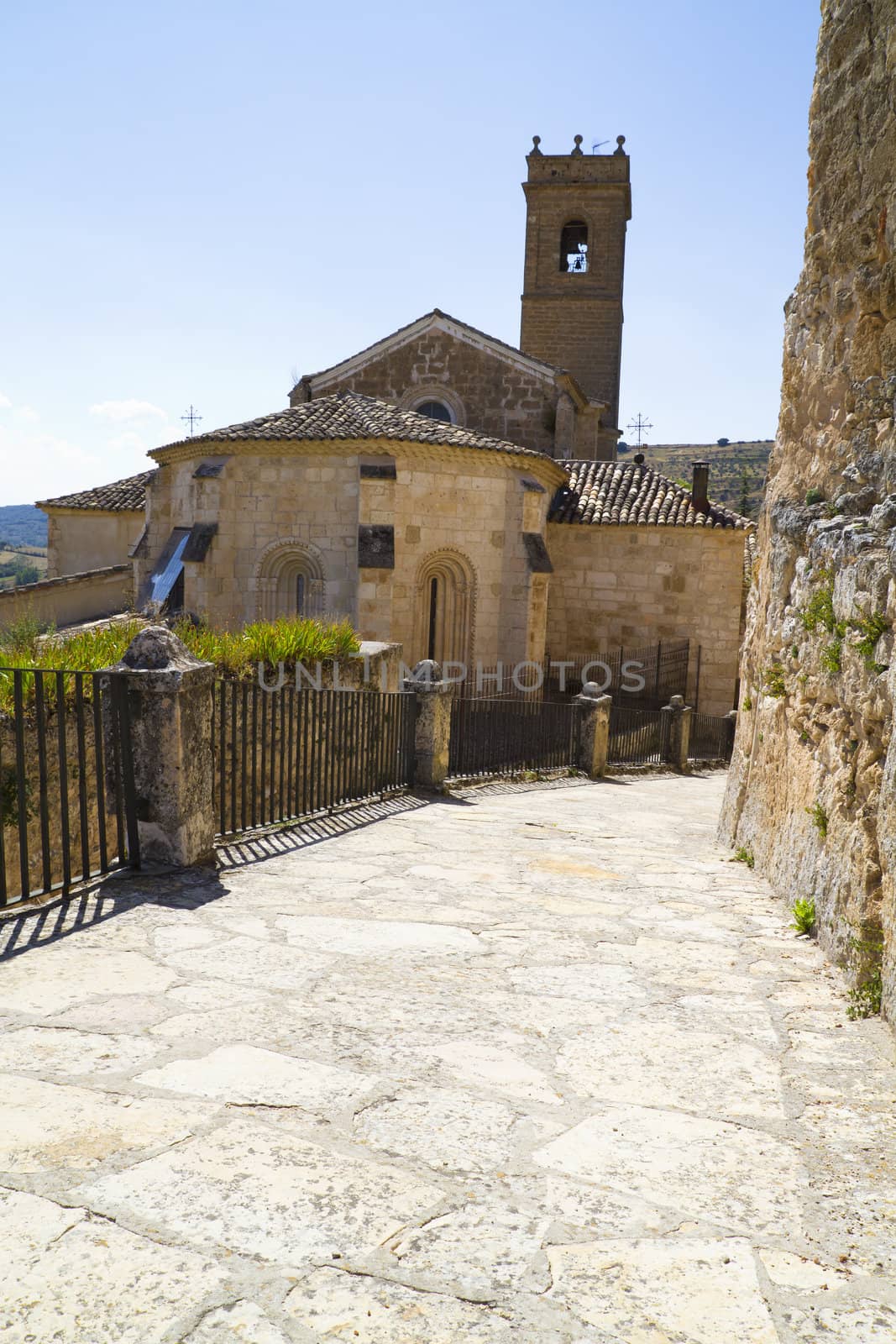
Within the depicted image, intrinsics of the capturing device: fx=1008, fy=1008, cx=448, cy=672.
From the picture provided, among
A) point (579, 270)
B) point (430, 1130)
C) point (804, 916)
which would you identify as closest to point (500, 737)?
point (804, 916)

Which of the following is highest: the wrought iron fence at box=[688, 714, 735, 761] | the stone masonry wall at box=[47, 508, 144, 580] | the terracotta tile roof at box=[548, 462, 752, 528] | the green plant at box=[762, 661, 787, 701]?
the terracotta tile roof at box=[548, 462, 752, 528]

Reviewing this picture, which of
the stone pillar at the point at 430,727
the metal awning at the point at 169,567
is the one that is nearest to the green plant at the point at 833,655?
the stone pillar at the point at 430,727

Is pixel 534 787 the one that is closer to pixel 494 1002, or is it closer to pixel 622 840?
pixel 622 840

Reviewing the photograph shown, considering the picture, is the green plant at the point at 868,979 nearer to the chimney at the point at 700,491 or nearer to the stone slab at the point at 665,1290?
the stone slab at the point at 665,1290

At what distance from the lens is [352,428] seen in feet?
66.2

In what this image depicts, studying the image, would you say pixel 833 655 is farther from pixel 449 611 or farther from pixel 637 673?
pixel 637 673

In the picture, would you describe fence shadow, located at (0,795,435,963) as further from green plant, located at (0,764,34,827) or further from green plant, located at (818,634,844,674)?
green plant, located at (818,634,844,674)

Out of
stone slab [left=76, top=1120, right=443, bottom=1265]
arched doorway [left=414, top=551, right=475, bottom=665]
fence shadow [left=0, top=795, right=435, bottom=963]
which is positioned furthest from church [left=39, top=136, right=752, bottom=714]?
stone slab [left=76, top=1120, right=443, bottom=1265]

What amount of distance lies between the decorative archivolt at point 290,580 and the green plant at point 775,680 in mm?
14283

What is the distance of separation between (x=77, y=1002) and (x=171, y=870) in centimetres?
208

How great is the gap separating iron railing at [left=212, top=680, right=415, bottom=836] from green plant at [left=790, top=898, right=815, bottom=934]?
3.63 meters

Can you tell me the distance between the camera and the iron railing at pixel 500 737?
46.8ft

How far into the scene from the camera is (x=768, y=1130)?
3213mm

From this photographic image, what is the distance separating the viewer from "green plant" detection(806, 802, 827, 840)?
538cm
